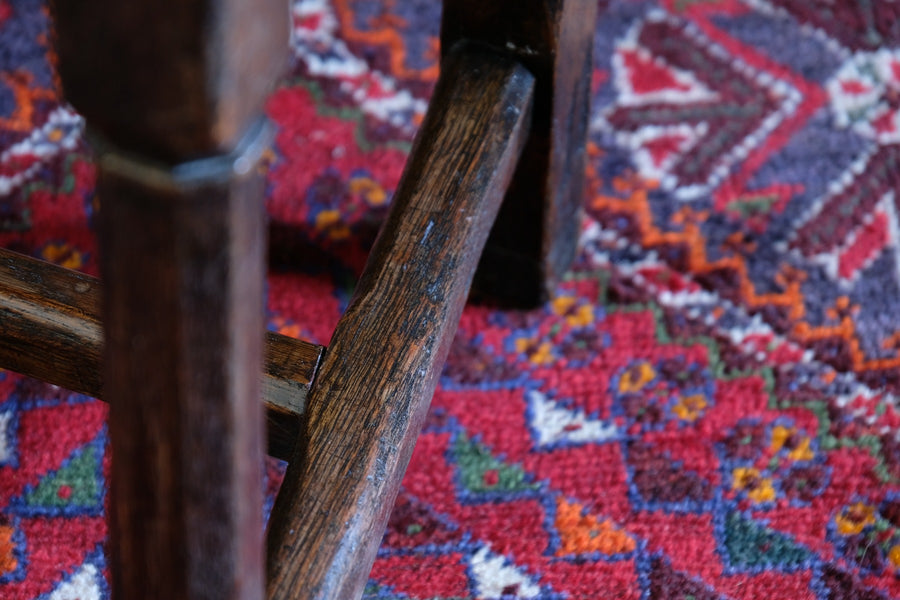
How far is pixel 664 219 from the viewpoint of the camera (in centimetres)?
106

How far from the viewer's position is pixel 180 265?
359mm

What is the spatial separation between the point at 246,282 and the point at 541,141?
1.74 feet

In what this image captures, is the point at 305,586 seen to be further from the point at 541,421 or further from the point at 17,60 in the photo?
the point at 17,60

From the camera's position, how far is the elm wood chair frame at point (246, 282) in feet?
1.11

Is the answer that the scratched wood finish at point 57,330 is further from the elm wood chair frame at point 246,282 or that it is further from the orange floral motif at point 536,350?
the orange floral motif at point 536,350

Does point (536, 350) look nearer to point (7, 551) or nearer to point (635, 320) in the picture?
point (635, 320)

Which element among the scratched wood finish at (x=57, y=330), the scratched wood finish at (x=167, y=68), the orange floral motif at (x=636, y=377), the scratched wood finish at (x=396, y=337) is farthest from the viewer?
the orange floral motif at (x=636, y=377)

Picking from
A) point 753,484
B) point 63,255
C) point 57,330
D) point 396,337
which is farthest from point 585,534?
point 63,255

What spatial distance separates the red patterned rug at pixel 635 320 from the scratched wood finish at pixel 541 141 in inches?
1.7

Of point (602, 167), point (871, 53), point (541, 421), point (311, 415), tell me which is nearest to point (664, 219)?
point (602, 167)

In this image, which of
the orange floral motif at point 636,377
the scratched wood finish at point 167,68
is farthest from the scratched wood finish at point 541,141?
the scratched wood finish at point 167,68

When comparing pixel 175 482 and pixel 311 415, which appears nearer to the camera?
pixel 175 482

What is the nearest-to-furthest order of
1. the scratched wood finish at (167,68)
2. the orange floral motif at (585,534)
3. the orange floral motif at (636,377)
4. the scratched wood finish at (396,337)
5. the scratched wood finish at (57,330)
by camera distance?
1. the scratched wood finish at (167,68)
2. the scratched wood finish at (396,337)
3. the scratched wood finish at (57,330)
4. the orange floral motif at (585,534)
5. the orange floral motif at (636,377)

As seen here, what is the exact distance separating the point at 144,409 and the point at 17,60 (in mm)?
919
